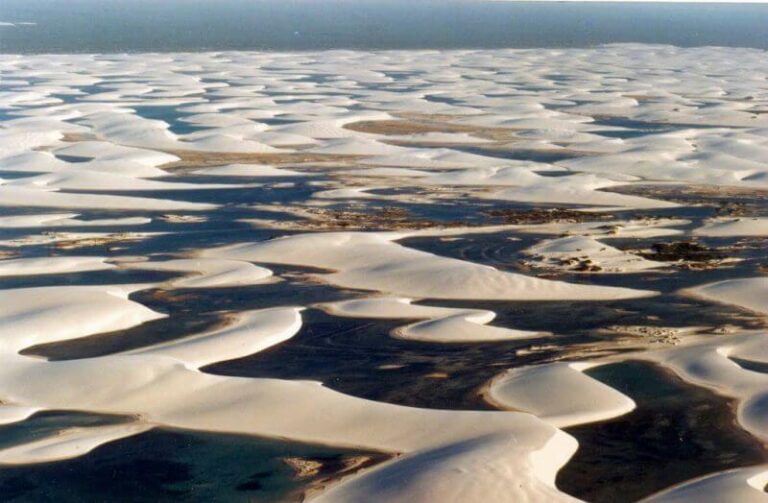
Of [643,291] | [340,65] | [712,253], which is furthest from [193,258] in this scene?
[340,65]

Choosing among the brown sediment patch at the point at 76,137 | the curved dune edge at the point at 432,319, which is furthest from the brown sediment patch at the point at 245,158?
the curved dune edge at the point at 432,319

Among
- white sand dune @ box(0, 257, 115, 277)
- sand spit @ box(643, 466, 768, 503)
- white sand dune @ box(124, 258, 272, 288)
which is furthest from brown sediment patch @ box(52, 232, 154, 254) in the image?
sand spit @ box(643, 466, 768, 503)

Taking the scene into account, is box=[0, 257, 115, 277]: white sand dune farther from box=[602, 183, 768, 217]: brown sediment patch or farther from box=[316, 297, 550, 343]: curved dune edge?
box=[602, 183, 768, 217]: brown sediment patch

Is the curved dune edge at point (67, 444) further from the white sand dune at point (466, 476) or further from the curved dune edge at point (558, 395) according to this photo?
the curved dune edge at point (558, 395)

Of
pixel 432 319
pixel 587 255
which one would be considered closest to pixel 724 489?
pixel 432 319

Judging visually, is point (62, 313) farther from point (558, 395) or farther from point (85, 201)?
point (85, 201)

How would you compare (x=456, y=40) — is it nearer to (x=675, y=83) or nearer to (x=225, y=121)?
(x=675, y=83)
